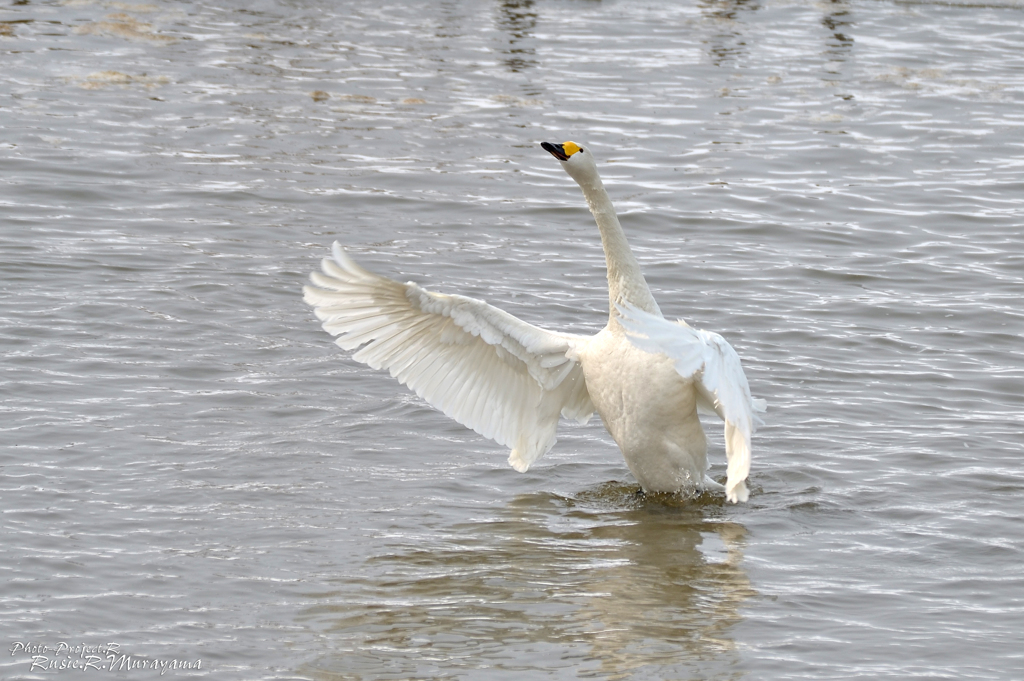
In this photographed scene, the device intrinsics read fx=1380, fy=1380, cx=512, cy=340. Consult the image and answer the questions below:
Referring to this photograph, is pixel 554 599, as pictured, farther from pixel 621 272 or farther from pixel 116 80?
pixel 116 80

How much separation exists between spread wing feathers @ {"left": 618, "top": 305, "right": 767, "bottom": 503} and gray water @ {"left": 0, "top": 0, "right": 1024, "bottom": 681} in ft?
1.94

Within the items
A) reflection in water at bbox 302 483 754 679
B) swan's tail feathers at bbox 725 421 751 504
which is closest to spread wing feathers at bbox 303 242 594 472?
reflection in water at bbox 302 483 754 679

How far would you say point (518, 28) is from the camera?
71.1 feet

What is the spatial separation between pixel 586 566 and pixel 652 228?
22.5 feet

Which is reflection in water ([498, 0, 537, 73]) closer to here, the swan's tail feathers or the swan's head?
the swan's head

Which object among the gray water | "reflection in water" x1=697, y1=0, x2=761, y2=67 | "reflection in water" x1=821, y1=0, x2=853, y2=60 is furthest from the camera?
"reflection in water" x1=821, y1=0, x2=853, y2=60

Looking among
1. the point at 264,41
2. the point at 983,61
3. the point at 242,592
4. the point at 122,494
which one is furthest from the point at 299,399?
the point at 983,61

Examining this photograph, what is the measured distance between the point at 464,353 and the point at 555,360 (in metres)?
0.55

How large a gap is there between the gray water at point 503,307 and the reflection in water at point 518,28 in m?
0.11

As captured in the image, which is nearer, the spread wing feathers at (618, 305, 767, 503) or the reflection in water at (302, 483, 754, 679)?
the reflection in water at (302, 483, 754, 679)

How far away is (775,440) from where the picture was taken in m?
8.66

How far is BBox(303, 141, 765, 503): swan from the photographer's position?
7363 millimetres

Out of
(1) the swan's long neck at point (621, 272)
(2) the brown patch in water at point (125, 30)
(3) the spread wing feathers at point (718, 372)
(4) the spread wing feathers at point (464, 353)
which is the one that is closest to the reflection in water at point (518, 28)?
(2) the brown patch in water at point (125, 30)

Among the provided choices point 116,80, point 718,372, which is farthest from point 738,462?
point 116,80
